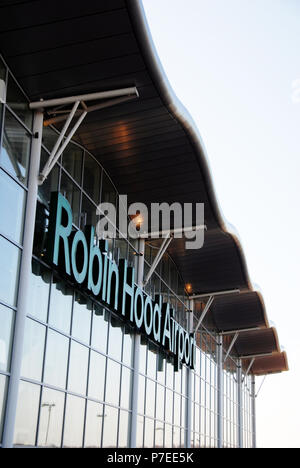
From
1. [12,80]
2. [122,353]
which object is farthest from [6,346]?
[122,353]

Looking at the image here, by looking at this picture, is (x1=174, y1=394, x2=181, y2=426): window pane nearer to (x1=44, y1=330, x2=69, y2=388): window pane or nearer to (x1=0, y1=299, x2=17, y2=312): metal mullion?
(x1=44, y1=330, x2=69, y2=388): window pane

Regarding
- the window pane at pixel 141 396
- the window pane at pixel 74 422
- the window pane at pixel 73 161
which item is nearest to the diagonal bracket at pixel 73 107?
the window pane at pixel 73 161

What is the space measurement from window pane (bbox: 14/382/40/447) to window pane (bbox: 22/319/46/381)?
0.77 ft

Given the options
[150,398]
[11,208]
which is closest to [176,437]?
[150,398]

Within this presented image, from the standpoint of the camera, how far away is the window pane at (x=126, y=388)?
1753 cm

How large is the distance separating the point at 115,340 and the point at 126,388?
154 centimetres

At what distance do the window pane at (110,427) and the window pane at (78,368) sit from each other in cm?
163

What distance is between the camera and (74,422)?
14219mm

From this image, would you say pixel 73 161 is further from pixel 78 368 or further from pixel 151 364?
pixel 151 364

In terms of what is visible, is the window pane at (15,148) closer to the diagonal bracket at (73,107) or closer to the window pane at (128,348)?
the diagonal bracket at (73,107)

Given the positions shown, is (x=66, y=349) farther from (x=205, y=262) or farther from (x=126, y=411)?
(x=205, y=262)

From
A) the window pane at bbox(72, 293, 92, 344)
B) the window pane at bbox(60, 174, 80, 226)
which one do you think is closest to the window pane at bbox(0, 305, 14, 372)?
the window pane at bbox(72, 293, 92, 344)

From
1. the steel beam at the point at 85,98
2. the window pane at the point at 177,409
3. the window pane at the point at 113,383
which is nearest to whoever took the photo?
the steel beam at the point at 85,98

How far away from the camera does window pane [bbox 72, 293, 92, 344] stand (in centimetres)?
1465
